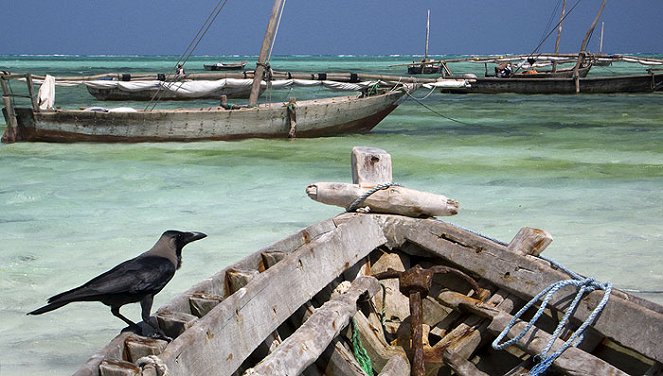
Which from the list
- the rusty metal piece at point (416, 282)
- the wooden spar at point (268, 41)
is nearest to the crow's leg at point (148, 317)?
the rusty metal piece at point (416, 282)

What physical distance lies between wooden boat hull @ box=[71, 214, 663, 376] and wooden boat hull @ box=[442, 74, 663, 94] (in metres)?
29.9

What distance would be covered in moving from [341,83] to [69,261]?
11577mm

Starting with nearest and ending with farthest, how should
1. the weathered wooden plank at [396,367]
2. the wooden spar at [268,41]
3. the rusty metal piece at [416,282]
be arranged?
the weathered wooden plank at [396,367], the rusty metal piece at [416,282], the wooden spar at [268,41]

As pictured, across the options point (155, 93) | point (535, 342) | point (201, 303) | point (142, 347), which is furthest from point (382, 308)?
point (155, 93)

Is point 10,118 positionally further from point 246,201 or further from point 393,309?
point 393,309

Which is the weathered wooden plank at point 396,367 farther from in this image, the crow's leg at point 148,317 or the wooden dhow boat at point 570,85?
the wooden dhow boat at point 570,85

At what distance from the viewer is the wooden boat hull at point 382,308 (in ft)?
8.29

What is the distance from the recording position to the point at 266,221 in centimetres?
937

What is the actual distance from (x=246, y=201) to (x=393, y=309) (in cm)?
673

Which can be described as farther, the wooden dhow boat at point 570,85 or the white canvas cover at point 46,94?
the wooden dhow boat at point 570,85

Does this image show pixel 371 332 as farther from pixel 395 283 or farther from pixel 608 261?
pixel 608 261

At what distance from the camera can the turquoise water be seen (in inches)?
261

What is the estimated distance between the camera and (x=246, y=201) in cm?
1072

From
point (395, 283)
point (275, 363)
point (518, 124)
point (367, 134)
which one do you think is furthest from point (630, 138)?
point (275, 363)
